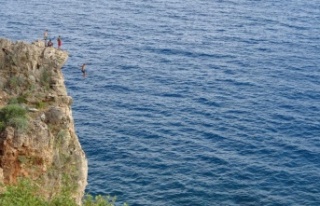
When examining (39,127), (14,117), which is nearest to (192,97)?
(39,127)

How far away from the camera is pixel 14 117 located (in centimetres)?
3772

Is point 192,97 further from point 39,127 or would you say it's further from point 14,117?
point 14,117

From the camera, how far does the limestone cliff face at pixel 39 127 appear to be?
37281mm

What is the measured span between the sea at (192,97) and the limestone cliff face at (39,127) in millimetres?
18510

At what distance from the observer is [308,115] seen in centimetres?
7838

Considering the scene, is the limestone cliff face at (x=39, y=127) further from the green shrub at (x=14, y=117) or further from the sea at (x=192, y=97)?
the sea at (x=192, y=97)

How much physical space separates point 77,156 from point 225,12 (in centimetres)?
9674

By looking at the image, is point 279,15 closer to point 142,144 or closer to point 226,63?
point 226,63

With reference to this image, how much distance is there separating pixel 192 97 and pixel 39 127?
4693 cm

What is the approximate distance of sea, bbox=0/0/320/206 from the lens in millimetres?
61969

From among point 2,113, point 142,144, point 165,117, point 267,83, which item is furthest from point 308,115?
point 2,113

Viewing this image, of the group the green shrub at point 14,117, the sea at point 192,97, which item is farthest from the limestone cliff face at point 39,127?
the sea at point 192,97

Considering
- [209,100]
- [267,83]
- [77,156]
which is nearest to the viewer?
[77,156]

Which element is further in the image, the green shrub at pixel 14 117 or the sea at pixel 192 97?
the sea at pixel 192 97
